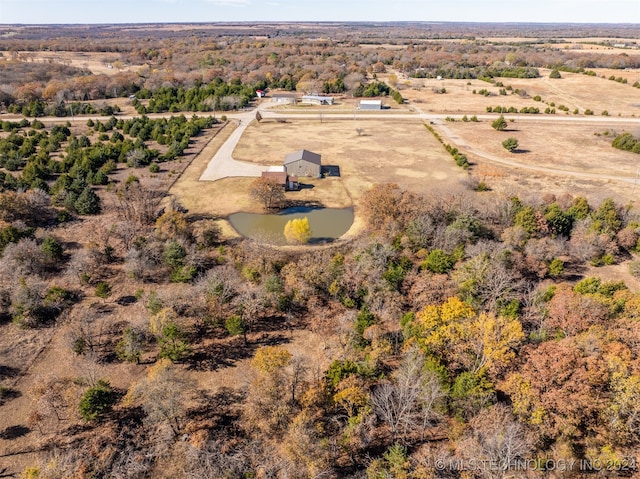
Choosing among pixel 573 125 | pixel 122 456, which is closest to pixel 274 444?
pixel 122 456

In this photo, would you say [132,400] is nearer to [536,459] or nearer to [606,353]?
[536,459]

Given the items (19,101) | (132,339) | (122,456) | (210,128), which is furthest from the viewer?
(19,101)

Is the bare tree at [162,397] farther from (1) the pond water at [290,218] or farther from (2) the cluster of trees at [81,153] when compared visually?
(2) the cluster of trees at [81,153]

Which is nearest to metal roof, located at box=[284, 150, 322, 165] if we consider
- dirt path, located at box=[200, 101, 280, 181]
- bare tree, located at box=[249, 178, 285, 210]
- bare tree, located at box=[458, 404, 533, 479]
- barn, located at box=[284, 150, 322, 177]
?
barn, located at box=[284, 150, 322, 177]

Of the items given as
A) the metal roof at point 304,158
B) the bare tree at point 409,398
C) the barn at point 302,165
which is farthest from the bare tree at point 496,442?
the metal roof at point 304,158

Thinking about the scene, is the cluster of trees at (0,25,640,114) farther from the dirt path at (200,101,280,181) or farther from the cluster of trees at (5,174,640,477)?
the cluster of trees at (5,174,640,477)
